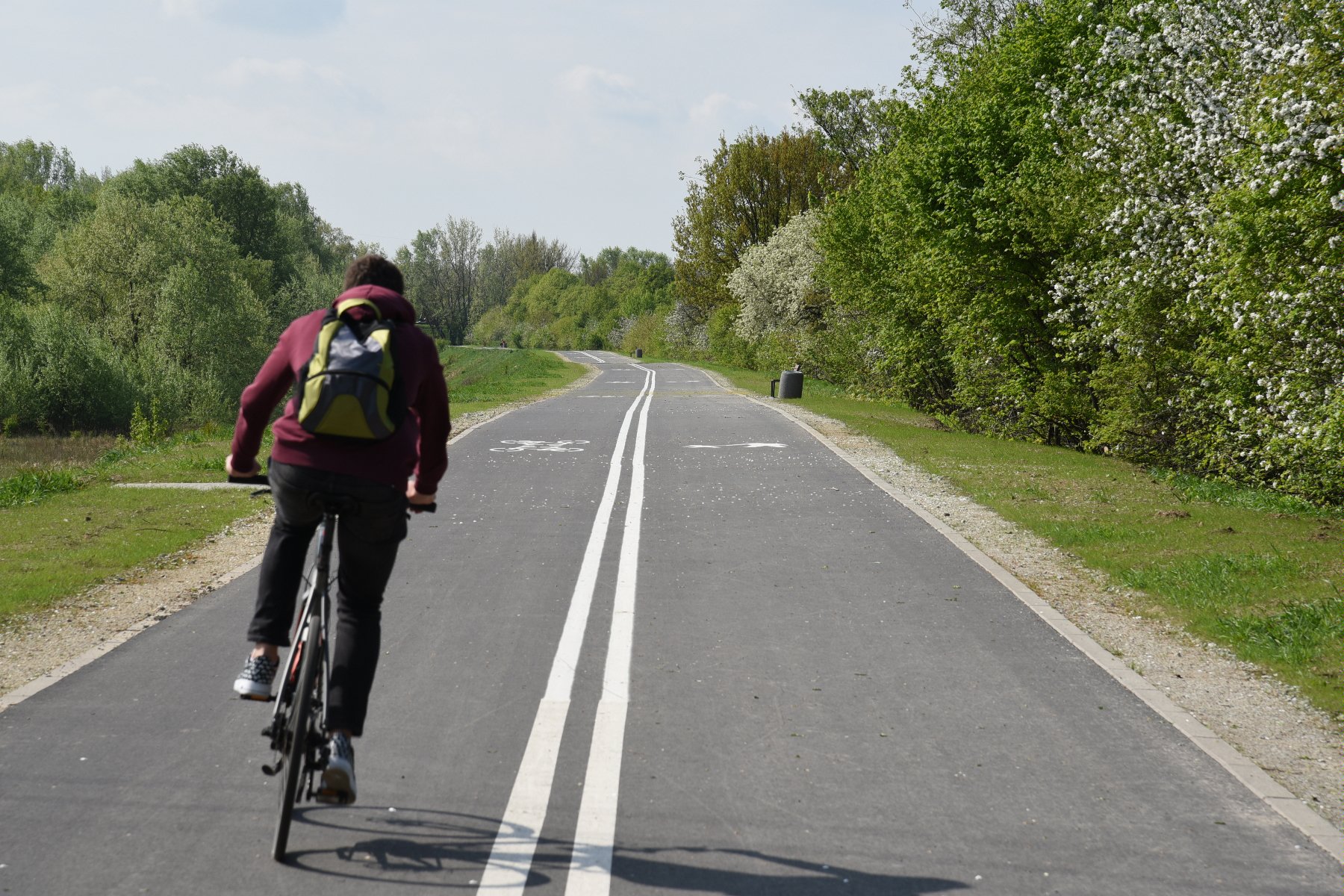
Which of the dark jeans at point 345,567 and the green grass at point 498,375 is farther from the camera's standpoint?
the green grass at point 498,375

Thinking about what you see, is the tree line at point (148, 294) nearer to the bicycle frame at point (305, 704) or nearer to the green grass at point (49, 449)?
the green grass at point (49, 449)

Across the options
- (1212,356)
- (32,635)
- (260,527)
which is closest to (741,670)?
(32,635)

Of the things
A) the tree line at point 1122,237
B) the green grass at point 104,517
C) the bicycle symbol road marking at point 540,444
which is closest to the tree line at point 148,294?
the bicycle symbol road marking at point 540,444

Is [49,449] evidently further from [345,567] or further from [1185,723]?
[1185,723]

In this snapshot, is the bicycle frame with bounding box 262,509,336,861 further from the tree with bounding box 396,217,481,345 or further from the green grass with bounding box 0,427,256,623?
the tree with bounding box 396,217,481,345

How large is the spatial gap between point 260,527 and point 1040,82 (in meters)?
16.1

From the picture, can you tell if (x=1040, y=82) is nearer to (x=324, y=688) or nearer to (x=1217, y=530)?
(x=1217, y=530)

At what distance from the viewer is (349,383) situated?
364 cm

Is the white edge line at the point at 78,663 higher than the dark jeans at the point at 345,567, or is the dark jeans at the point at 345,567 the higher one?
the dark jeans at the point at 345,567

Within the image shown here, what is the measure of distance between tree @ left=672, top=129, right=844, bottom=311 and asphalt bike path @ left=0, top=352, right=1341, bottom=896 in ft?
180

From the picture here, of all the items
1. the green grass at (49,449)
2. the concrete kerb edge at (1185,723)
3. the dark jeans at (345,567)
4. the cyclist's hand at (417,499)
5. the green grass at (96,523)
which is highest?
the cyclist's hand at (417,499)

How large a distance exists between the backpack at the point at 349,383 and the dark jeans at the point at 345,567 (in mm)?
185

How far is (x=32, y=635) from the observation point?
688 centimetres

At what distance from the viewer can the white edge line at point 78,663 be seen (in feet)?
18.2
